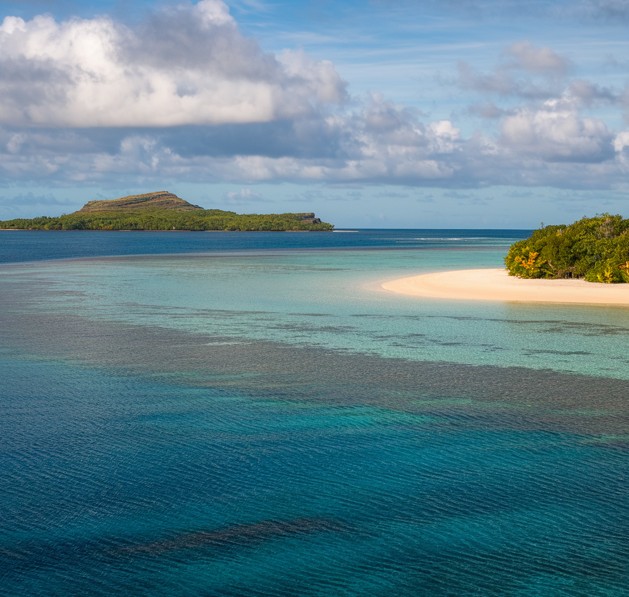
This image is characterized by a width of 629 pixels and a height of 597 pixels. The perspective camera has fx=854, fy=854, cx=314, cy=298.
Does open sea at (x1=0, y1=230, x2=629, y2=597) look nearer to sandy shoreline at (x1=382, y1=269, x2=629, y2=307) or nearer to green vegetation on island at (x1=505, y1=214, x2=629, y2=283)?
sandy shoreline at (x1=382, y1=269, x2=629, y2=307)

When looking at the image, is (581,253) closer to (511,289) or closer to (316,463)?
(511,289)

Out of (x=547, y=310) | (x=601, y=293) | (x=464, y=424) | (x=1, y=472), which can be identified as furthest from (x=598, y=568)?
(x=601, y=293)

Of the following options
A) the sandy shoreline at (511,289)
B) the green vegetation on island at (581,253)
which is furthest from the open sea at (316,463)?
the green vegetation on island at (581,253)

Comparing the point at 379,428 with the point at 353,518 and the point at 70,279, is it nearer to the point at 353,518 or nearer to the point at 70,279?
the point at 353,518

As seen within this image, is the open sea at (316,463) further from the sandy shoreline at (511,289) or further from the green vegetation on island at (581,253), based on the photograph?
the green vegetation on island at (581,253)

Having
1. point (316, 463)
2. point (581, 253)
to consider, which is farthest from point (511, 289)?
point (316, 463)

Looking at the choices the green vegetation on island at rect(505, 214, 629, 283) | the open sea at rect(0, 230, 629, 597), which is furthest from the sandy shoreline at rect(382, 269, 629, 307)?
the open sea at rect(0, 230, 629, 597)
